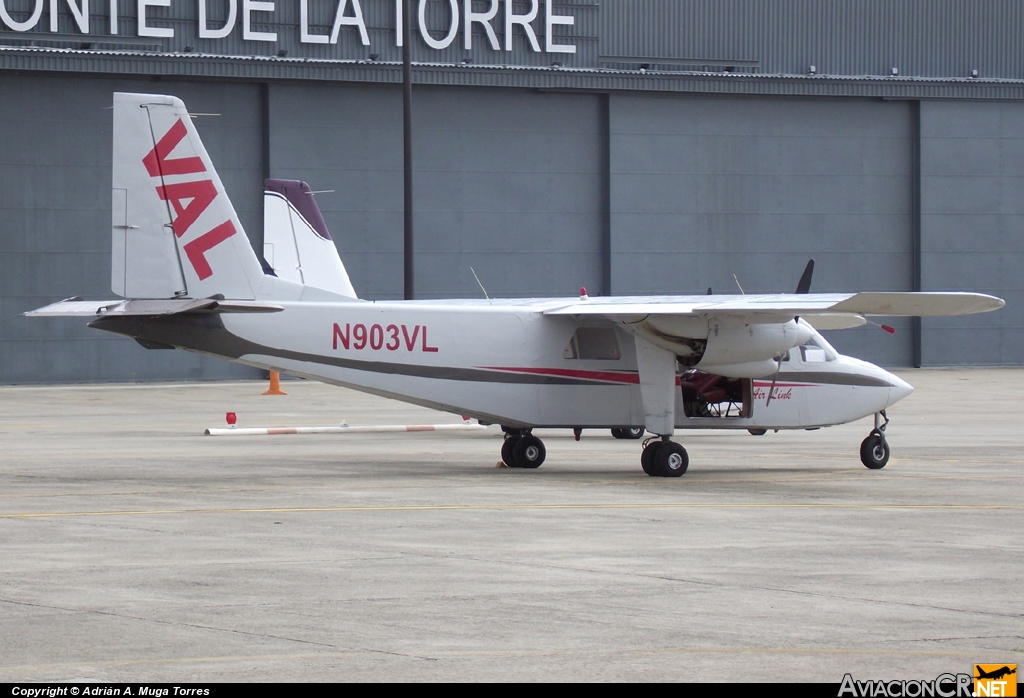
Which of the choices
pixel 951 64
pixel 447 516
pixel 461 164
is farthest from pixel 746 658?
pixel 951 64

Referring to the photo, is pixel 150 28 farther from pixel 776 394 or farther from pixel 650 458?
pixel 650 458

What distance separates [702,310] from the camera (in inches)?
723

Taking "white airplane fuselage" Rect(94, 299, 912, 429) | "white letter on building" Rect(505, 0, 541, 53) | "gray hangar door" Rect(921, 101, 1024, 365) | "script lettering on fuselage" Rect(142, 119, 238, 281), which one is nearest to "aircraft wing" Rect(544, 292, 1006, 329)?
"white airplane fuselage" Rect(94, 299, 912, 429)

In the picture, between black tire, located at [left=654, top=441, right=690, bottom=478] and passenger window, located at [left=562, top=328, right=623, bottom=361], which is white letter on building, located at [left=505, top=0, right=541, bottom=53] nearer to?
passenger window, located at [left=562, top=328, right=623, bottom=361]

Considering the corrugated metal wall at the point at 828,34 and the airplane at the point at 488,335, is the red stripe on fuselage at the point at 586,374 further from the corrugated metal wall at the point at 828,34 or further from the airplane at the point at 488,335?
the corrugated metal wall at the point at 828,34

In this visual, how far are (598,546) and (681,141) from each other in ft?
129

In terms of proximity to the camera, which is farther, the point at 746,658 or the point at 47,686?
the point at 746,658

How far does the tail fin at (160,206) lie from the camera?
17.9m

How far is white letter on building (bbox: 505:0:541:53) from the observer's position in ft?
159

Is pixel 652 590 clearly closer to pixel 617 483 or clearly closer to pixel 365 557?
pixel 365 557

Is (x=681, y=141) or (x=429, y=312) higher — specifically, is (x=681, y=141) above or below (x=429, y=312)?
above

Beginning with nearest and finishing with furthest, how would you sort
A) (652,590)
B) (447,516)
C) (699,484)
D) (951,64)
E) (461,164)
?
(652,590) < (447,516) < (699,484) < (461,164) < (951,64)

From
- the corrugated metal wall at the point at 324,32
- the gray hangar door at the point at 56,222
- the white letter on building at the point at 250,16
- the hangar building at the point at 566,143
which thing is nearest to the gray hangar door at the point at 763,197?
the hangar building at the point at 566,143

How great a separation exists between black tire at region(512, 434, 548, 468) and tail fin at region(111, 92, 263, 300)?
15.9 feet
